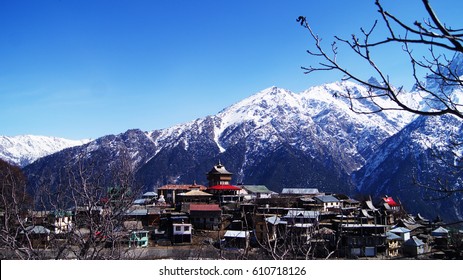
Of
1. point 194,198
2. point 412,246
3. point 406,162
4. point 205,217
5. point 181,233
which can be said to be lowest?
point 412,246

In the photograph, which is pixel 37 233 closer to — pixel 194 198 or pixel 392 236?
pixel 392 236

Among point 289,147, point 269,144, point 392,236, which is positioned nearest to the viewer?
point 392,236

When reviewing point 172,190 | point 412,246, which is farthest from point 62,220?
point 172,190

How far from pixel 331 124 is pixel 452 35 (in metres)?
164

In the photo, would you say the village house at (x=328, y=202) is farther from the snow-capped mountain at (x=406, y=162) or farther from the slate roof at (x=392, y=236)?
the snow-capped mountain at (x=406, y=162)

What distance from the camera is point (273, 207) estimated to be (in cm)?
3147

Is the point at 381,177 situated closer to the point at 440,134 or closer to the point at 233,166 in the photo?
the point at 440,134

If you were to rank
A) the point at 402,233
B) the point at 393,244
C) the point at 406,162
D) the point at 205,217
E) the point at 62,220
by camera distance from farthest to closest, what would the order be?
the point at 406,162 → the point at 205,217 → the point at 402,233 → the point at 393,244 → the point at 62,220

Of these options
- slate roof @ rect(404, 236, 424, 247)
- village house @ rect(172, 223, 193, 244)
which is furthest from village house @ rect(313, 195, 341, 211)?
village house @ rect(172, 223, 193, 244)

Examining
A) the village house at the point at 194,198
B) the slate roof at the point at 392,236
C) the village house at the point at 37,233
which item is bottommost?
the slate roof at the point at 392,236

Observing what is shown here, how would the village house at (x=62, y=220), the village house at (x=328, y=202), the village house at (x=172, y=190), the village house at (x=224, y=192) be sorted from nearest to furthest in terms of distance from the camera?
the village house at (x=62, y=220) → the village house at (x=328, y=202) → the village house at (x=224, y=192) → the village house at (x=172, y=190)

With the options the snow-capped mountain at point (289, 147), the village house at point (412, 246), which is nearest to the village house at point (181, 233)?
the village house at point (412, 246)

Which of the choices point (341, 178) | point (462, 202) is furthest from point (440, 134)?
point (462, 202)

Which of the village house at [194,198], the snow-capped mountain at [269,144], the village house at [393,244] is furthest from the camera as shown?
the snow-capped mountain at [269,144]
